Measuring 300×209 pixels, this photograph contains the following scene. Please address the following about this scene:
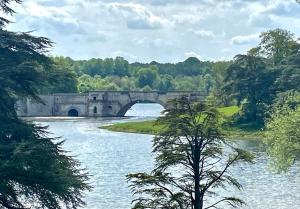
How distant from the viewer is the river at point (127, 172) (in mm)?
41531

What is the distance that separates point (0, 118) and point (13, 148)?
1.51 meters

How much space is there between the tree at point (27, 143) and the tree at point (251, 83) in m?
72.1

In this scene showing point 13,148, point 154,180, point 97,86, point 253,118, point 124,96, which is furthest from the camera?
point 97,86

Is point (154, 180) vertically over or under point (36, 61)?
under

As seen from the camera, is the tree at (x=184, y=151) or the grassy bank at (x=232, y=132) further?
the grassy bank at (x=232, y=132)

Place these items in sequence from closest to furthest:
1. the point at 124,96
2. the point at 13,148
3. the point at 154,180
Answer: the point at 13,148
the point at 154,180
the point at 124,96

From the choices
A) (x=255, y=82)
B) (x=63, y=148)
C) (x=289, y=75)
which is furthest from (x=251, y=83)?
(x=63, y=148)

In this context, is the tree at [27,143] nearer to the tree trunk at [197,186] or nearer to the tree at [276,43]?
the tree trunk at [197,186]

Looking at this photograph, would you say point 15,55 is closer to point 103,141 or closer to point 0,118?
point 0,118

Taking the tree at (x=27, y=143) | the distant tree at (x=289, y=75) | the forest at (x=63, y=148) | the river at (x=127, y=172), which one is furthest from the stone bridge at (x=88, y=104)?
the tree at (x=27, y=143)

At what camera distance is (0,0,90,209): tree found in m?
20.2

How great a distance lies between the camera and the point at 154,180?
25.6 metres

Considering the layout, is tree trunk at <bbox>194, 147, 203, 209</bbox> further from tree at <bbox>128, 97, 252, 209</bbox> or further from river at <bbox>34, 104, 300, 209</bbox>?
river at <bbox>34, 104, 300, 209</bbox>

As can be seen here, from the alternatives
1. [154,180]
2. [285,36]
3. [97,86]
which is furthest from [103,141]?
[97,86]
